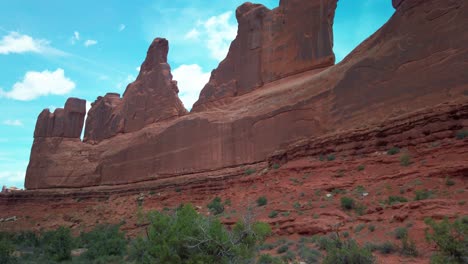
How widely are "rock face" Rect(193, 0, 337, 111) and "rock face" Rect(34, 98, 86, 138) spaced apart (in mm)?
18134

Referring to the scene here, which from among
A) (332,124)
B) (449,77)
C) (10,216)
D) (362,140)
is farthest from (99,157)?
(449,77)

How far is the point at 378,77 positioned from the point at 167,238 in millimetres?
13413

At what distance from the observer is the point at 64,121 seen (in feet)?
140

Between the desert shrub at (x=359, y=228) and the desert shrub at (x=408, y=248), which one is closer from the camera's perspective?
the desert shrub at (x=408, y=248)

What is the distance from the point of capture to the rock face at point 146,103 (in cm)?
3560

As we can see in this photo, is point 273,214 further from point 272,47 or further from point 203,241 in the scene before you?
point 272,47

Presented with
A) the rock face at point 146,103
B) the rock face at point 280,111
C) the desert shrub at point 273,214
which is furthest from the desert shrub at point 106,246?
the rock face at point 146,103

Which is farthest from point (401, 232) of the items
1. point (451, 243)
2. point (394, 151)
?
point (394, 151)

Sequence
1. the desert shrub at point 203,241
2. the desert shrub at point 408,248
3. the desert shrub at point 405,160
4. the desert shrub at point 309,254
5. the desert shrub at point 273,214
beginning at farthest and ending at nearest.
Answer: the desert shrub at point 273,214, the desert shrub at point 405,160, the desert shrub at point 309,254, the desert shrub at point 408,248, the desert shrub at point 203,241

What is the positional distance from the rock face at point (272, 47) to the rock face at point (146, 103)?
5432 mm

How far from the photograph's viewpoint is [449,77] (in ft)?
49.5

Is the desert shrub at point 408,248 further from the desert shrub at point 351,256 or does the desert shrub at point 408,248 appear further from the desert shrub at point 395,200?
the desert shrub at point 395,200

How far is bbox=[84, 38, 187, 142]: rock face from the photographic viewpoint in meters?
35.6

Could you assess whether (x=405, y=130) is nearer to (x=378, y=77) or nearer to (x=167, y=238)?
(x=378, y=77)
